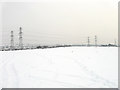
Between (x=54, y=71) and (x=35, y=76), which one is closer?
(x=35, y=76)

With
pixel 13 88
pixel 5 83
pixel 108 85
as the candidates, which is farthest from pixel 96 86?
pixel 5 83

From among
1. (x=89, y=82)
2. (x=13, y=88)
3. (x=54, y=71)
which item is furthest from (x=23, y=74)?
(x=89, y=82)

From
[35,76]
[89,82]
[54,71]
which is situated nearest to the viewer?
[89,82]

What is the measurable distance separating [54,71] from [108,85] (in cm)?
286

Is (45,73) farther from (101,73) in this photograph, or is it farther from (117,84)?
(117,84)

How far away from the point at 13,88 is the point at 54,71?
8.65 feet

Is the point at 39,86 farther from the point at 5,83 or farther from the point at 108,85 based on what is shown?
the point at 108,85

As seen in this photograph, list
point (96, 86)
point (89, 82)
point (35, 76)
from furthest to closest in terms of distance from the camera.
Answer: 1. point (35, 76)
2. point (89, 82)
3. point (96, 86)

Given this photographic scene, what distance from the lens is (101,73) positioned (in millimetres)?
8078

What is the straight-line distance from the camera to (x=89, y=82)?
21.9 ft

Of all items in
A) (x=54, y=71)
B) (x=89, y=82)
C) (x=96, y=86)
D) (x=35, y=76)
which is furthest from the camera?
(x=54, y=71)

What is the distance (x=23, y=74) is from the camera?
Answer: 26.7 feet

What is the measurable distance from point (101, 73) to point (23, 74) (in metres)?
3.11

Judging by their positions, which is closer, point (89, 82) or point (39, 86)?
point (39, 86)
